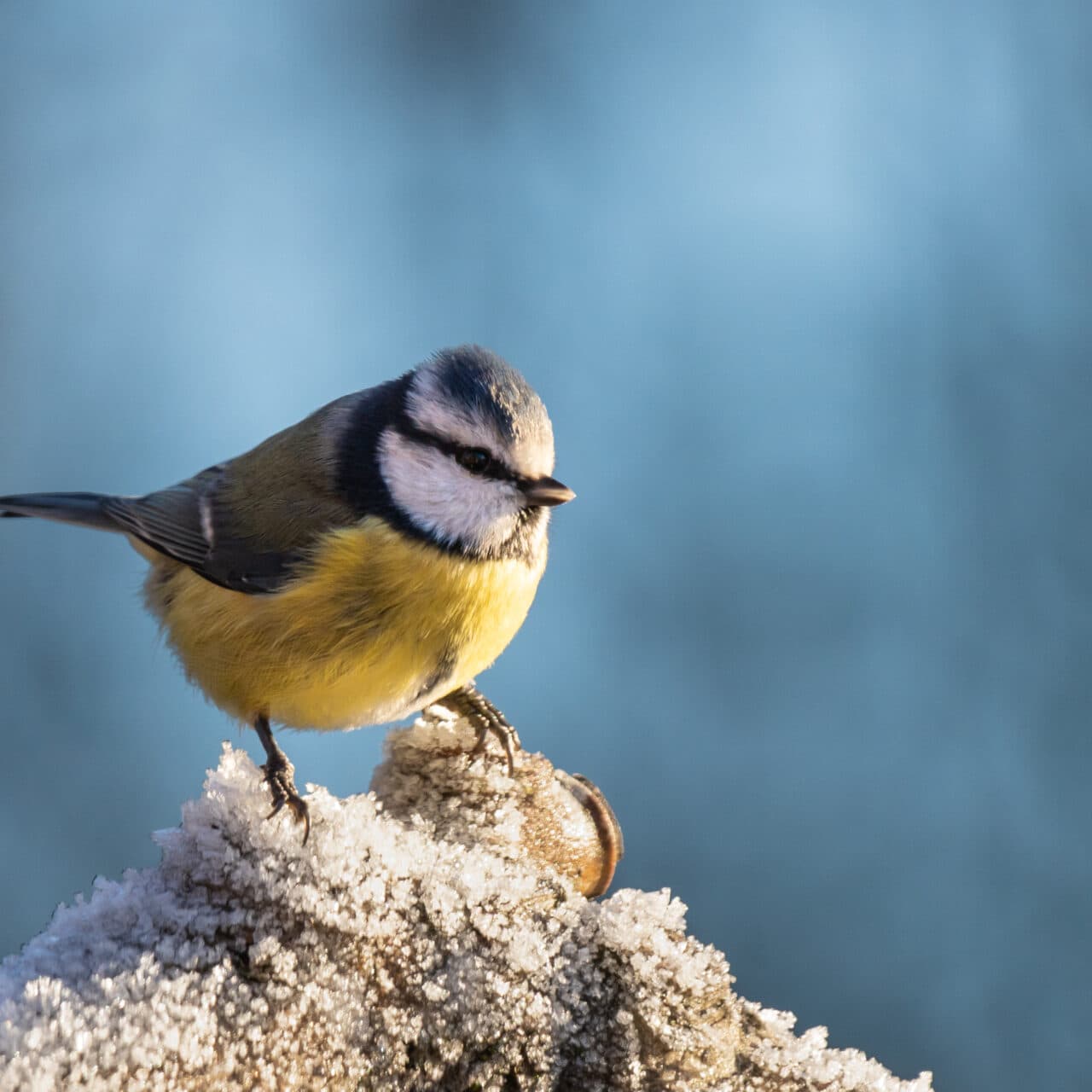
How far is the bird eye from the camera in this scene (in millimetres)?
1072

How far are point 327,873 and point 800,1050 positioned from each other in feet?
1.45

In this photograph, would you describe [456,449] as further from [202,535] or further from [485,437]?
[202,535]

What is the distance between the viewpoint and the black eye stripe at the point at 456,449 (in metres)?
1.07

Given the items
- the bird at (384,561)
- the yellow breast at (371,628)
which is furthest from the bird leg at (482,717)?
the yellow breast at (371,628)

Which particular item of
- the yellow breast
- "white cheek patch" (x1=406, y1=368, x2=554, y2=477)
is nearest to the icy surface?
the yellow breast

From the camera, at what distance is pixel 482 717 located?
1292 millimetres

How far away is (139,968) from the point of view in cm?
79

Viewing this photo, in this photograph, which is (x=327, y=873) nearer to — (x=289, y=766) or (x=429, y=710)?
(x=289, y=766)

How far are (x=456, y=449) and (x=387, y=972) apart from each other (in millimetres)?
481

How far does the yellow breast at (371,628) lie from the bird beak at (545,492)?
9cm

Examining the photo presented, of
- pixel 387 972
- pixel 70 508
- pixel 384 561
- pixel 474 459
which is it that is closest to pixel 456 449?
pixel 474 459

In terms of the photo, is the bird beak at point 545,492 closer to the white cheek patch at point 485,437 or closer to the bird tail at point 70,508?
the white cheek patch at point 485,437

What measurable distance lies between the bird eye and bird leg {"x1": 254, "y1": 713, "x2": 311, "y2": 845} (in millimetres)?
354

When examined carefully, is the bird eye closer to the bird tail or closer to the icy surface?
the icy surface
